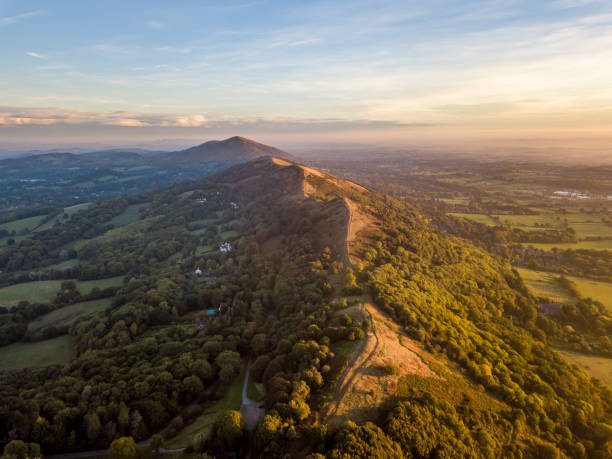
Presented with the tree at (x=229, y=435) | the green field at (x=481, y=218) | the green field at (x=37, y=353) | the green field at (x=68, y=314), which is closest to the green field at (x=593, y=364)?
the tree at (x=229, y=435)

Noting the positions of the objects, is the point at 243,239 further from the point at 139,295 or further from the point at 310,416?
the point at 310,416

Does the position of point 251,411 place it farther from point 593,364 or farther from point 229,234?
point 229,234

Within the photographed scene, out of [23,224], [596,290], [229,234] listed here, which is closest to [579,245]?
[596,290]

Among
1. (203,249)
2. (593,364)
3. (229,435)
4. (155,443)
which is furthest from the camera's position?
(203,249)

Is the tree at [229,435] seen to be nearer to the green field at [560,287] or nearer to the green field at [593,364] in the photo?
the green field at [593,364]

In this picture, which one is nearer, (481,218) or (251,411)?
(251,411)

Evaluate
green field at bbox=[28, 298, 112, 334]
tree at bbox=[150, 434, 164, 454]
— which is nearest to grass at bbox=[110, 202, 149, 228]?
green field at bbox=[28, 298, 112, 334]
